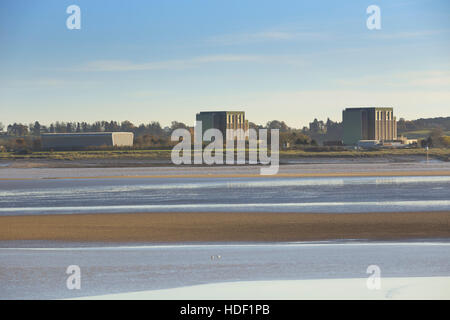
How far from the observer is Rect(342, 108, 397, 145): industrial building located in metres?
130

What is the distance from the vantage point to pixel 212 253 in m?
14.3

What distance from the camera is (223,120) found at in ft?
406

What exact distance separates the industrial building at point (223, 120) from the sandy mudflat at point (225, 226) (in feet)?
329

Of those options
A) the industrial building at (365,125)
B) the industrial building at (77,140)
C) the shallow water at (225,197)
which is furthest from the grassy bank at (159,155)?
the industrial building at (365,125)

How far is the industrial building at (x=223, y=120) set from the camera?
12281 centimetres

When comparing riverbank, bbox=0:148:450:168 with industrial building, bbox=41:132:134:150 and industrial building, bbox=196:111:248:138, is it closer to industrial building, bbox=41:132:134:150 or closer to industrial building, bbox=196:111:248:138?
industrial building, bbox=41:132:134:150

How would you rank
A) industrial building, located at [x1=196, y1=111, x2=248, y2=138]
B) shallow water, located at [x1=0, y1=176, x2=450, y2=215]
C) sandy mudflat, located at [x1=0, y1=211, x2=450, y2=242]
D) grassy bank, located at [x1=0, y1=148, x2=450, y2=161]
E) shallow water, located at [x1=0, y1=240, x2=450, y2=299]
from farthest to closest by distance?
1. industrial building, located at [x1=196, y1=111, x2=248, y2=138]
2. grassy bank, located at [x1=0, y1=148, x2=450, y2=161]
3. shallow water, located at [x1=0, y1=176, x2=450, y2=215]
4. sandy mudflat, located at [x1=0, y1=211, x2=450, y2=242]
5. shallow water, located at [x1=0, y1=240, x2=450, y2=299]

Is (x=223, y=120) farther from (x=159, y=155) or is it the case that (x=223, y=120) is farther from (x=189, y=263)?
(x=189, y=263)

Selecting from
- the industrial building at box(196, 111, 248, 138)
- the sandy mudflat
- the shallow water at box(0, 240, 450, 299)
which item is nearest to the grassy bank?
the industrial building at box(196, 111, 248, 138)

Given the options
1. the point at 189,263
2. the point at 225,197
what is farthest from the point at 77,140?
the point at 189,263

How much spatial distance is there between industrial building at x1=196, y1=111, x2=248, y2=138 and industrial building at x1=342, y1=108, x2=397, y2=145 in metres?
20.7

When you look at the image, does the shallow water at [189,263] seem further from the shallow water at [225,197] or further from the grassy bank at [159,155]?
the grassy bank at [159,155]

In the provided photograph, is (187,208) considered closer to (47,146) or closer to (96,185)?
(96,185)

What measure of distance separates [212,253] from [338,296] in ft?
15.0
